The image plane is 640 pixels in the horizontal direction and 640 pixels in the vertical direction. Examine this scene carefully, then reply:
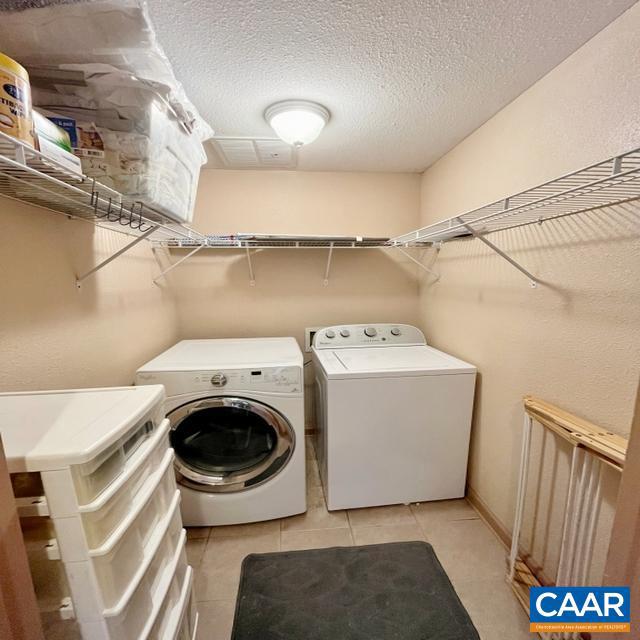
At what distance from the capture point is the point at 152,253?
202 cm

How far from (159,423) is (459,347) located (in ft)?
5.66

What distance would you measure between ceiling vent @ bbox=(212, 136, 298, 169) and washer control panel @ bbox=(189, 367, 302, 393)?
135cm

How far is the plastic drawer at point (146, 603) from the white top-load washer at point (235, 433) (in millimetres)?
630

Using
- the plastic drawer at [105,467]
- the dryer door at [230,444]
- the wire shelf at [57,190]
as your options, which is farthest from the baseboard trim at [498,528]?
the wire shelf at [57,190]

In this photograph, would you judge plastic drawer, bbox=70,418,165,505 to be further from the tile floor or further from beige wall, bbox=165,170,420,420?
beige wall, bbox=165,170,420,420

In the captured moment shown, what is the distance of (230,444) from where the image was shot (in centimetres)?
169

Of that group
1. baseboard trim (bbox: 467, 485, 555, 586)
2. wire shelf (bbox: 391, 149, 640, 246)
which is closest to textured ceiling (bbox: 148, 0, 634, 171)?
wire shelf (bbox: 391, 149, 640, 246)

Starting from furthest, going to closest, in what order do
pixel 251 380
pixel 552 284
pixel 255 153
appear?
pixel 255 153 < pixel 251 380 < pixel 552 284

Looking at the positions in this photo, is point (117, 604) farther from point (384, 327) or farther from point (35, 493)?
point (384, 327)

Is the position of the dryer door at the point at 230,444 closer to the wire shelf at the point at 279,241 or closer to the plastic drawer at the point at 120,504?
the plastic drawer at the point at 120,504

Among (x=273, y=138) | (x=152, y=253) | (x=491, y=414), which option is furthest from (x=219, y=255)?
(x=491, y=414)

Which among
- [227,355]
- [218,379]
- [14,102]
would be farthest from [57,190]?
[227,355]

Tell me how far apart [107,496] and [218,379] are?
0.90m

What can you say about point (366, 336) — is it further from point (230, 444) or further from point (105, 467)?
point (105, 467)
